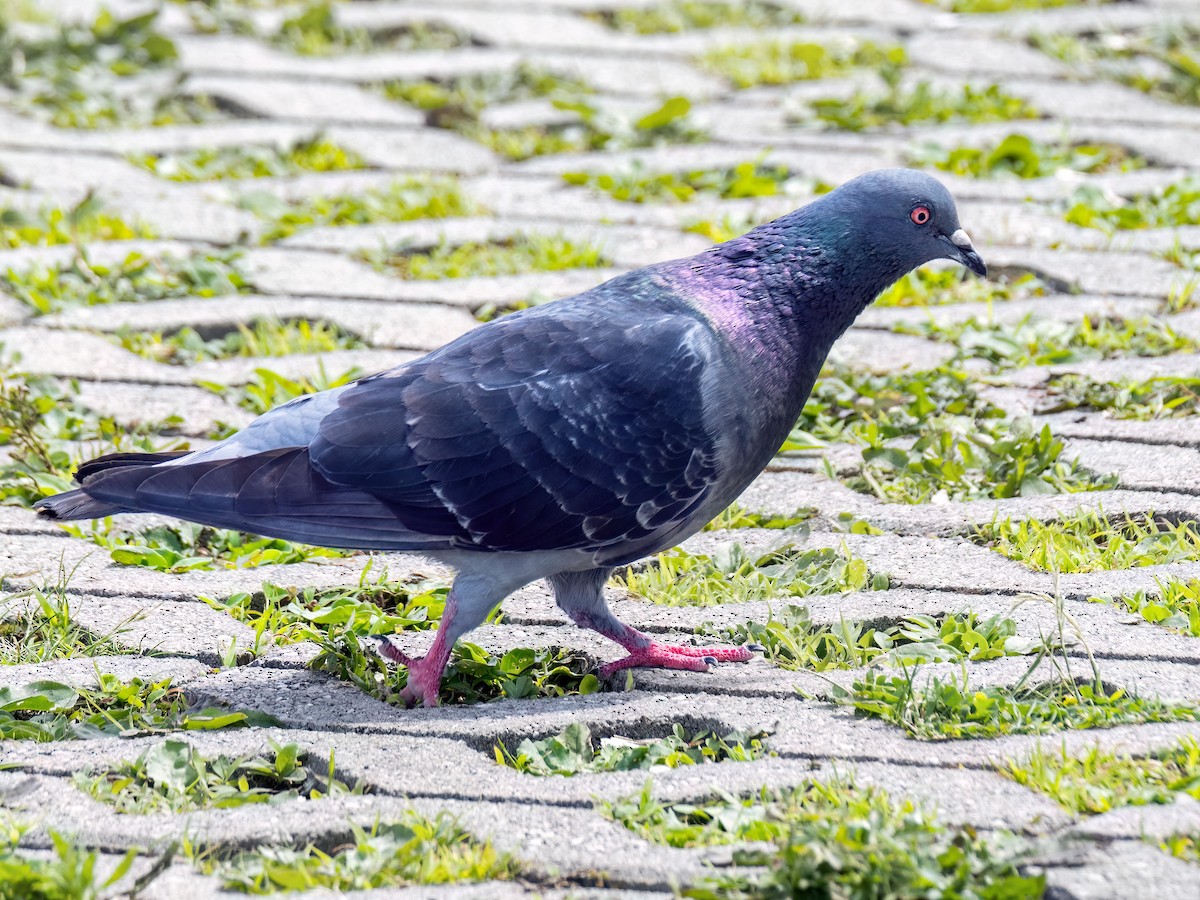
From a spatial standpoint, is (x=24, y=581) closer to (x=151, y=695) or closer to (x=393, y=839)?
(x=151, y=695)

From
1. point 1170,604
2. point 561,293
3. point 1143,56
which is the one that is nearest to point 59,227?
point 561,293

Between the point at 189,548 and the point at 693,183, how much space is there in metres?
2.60

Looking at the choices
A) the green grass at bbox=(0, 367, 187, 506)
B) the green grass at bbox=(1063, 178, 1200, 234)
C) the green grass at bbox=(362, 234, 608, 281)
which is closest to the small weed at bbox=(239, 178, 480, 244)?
the green grass at bbox=(362, 234, 608, 281)

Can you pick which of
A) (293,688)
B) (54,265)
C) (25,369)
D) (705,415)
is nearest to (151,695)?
(293,688)

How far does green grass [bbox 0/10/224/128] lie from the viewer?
20.1 feet

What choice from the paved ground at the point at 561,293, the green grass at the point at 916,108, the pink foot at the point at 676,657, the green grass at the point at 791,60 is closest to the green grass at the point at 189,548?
the paved ground at the point at 561,293

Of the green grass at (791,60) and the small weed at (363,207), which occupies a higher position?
the green grass at (791,60)

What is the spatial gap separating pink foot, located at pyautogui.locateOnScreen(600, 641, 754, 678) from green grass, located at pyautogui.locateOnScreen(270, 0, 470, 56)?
460cm

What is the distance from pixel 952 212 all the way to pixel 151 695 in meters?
1.76

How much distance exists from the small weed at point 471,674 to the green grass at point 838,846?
0.62 metres

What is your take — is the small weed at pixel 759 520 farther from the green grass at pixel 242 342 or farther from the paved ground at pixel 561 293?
the green grass at pixel 242 342

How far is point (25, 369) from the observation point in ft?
13.1

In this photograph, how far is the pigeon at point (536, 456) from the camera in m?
2.80

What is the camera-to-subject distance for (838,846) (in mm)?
1913
